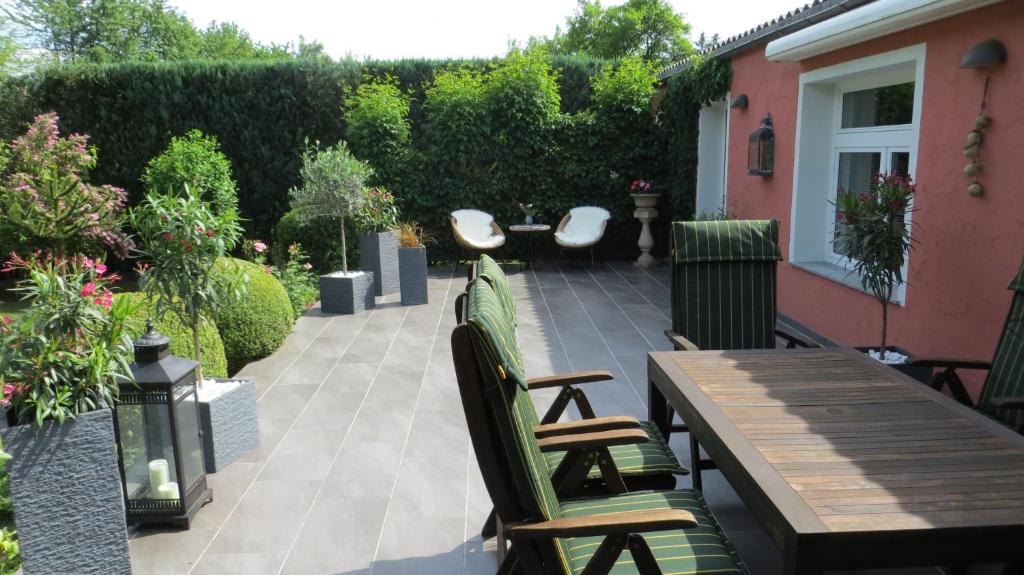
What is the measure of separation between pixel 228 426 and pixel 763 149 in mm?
5379

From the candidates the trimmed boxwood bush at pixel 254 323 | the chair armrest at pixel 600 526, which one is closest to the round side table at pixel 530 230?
the trimmed boxwood bush at pixel 254 323

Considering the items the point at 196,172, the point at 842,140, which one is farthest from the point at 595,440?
the point at 196,172

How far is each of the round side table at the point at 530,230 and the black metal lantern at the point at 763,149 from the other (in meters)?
3.60

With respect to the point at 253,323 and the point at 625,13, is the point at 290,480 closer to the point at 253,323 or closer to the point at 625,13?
the point at 253,323

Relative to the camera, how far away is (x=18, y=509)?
2541mm

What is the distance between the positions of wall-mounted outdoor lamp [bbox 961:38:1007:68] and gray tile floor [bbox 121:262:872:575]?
2.62 metres

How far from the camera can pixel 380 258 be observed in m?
8.34

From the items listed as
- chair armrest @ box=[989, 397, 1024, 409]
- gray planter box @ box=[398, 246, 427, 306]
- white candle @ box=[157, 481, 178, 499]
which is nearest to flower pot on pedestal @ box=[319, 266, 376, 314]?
gray planter box @ box=[398, 246, 427, 306]

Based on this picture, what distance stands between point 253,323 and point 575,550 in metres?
4.27

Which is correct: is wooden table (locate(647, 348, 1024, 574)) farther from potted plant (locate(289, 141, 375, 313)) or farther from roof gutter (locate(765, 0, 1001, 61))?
potted plant (locate(289, 141, 375, 313))

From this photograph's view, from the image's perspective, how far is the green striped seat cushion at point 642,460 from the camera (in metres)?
2.66

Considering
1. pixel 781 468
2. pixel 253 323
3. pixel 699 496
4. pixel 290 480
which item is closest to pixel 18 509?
pixel 290 480

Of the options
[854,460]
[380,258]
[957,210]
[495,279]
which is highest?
[957,210]

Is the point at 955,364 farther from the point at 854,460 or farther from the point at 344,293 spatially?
the point at 344,293
